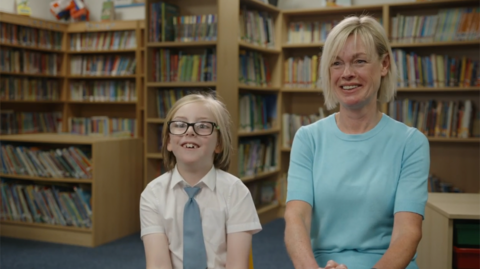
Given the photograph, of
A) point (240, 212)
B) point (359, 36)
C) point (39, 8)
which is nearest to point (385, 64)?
point (359, 36)

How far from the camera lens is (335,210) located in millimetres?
1529

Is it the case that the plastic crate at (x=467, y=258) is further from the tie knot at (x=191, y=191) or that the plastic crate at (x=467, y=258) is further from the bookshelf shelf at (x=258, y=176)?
the bookshelf shelf at (x=258, y=176)

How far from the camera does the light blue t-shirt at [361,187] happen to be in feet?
4.91

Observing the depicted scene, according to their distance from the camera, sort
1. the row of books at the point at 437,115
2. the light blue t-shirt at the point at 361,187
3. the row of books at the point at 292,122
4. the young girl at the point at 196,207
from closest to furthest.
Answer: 1. the light blue t-shirt at the point at 361,187
2. the young girl at the point at 196,207
3. the row of books at the point at 437,115
4. the row of books at the point at 292,122

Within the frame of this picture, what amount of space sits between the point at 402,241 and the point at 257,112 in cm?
328

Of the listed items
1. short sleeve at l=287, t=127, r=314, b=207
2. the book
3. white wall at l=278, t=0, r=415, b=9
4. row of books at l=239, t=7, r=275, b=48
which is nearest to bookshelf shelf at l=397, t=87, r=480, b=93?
white wall at l=278, t=0, r=415, b=9

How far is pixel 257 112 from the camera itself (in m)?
4.66

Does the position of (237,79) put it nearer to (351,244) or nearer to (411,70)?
(411,70)

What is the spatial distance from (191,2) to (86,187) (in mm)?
1641

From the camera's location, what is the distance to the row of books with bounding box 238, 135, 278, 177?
4438 millimetres

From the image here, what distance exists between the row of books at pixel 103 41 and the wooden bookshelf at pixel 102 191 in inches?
85.2

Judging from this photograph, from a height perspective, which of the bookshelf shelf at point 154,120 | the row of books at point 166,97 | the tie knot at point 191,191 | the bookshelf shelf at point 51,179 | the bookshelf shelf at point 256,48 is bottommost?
the bookshelf shelf at point 51,179

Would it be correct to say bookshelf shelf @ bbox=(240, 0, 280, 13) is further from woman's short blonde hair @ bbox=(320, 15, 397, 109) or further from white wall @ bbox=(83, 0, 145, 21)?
woman's short blonde hair @ bbox=(320, 15, 397, 109)

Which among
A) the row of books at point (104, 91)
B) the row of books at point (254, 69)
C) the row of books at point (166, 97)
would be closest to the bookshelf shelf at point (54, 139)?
the row of books at point (166, 97)
